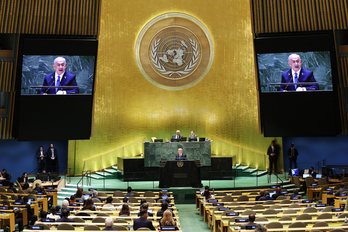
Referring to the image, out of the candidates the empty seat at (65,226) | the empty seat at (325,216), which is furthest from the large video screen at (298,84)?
the empty seat at (65,226)

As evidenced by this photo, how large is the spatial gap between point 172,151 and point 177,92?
375 centimetres

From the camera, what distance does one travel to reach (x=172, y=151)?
632 inches

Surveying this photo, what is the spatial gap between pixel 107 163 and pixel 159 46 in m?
5.88

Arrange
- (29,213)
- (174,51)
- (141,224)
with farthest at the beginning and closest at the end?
1. (174,51)
2. (29,213)
3. (141,224)

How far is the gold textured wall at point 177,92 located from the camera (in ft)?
60.0

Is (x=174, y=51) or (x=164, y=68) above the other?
(x=174, y=51)

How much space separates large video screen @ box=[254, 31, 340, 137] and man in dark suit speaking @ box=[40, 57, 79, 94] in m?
7.05

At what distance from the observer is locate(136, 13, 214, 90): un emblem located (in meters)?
18.5

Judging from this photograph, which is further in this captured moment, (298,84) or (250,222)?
(298,84)

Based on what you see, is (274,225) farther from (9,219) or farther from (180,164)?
(180,164)

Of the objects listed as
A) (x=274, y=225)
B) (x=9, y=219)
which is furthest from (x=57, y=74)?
(x=274, y=225)

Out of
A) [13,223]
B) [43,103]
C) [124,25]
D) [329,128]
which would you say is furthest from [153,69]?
[13,223]

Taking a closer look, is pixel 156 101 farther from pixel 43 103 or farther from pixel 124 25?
pixel 43 103

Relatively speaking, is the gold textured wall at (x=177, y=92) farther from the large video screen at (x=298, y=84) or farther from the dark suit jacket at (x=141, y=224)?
the dark suit jacket at (x=141, y=224)
